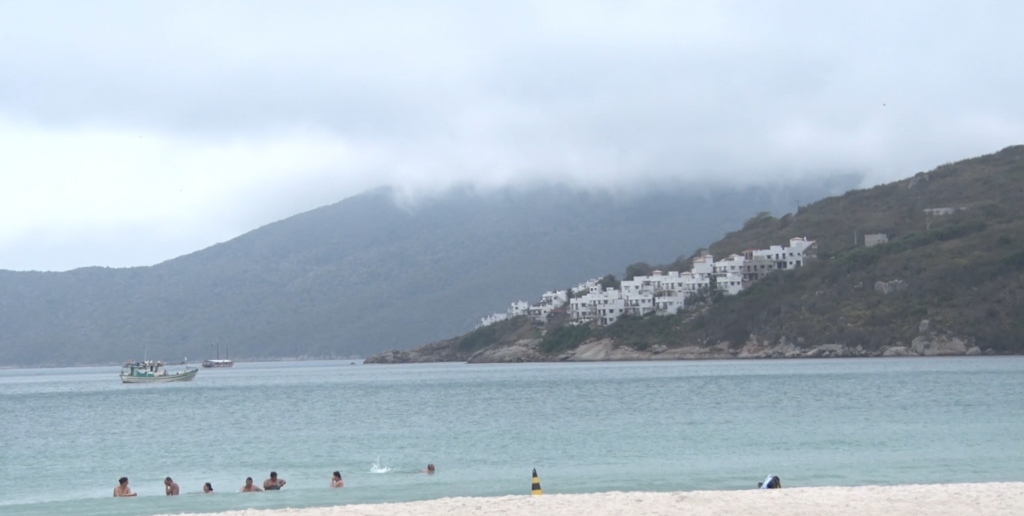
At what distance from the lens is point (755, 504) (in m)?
21.7

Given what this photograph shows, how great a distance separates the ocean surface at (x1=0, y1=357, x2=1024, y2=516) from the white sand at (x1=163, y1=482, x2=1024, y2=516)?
12.8 ft

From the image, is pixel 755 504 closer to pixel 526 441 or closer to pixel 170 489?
pixel 170 489

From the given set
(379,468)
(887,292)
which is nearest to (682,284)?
(887,292)

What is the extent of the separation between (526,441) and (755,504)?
19943mm

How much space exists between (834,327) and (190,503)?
90.1m

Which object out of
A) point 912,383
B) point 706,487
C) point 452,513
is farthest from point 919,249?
point 452,513

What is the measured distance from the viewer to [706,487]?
27.6 meters

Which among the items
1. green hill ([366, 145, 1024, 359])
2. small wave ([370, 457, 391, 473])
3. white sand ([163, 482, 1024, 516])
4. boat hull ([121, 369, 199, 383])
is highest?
green hill ([366, 145, 1024, 359])

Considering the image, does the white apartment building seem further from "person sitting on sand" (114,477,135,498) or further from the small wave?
"person sitting on sand" (114,477,135,498)

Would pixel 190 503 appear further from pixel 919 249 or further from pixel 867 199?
pixel 867 199

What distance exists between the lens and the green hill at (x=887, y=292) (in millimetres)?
101188

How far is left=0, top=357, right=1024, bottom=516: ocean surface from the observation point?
96.9 feet

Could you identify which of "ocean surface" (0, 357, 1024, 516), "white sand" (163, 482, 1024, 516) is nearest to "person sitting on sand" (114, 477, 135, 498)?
"ocean surface" (0, 357, 1024, 516)

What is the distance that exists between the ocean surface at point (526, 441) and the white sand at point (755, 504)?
391 cm
